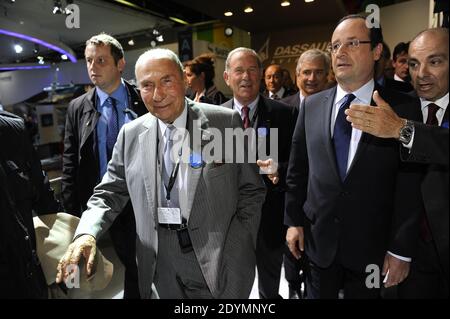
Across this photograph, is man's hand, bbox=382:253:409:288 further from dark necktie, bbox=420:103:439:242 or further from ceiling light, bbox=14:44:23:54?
ceiling light, bbox=14:44:23:54

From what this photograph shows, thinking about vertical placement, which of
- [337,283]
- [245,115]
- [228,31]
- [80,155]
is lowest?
[337,283]

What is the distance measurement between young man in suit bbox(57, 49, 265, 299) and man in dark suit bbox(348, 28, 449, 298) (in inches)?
23.6

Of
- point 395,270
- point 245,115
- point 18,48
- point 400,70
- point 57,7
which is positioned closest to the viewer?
point 395,270

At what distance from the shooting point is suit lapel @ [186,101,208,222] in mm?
1280

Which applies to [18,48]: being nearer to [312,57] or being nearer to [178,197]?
[178,197]

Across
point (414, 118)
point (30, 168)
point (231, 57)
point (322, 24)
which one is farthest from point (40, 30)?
point (414, 118)

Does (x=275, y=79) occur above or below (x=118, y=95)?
above

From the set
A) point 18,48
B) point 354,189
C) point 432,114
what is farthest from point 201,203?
point 18,48

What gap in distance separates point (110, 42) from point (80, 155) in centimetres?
64

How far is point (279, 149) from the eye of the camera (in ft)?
6.60

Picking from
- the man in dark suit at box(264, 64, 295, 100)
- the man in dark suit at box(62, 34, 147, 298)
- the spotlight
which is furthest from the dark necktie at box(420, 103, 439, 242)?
the spotlight

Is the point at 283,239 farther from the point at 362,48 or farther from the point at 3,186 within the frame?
the point at 3,186

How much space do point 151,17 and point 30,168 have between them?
161 centimetres

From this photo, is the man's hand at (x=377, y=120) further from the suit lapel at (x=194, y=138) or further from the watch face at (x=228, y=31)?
the watch face at (x=228, y=31)
